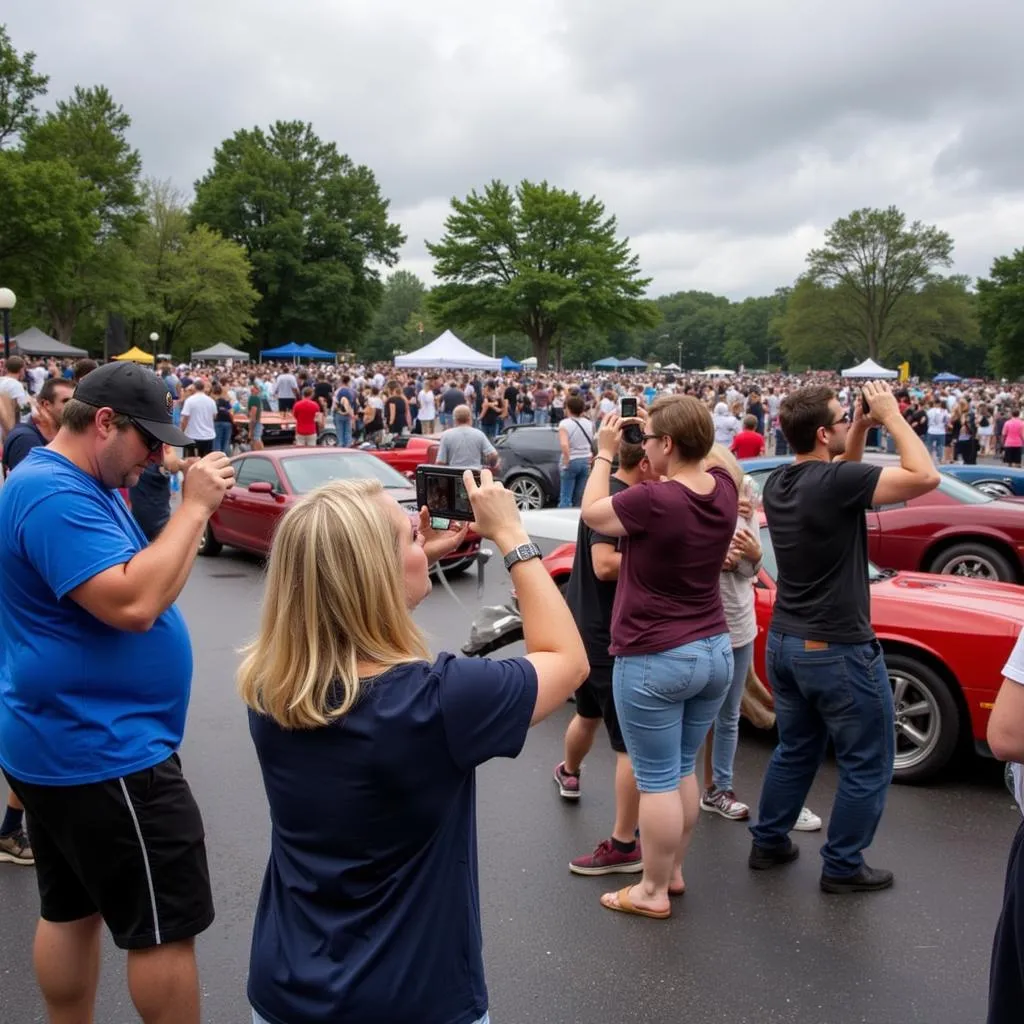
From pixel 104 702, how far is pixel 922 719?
419 cm

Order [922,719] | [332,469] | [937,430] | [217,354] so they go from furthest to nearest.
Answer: [217,354] → [937,430] → [332,469] → [922,719]

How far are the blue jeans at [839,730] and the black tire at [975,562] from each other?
5.91 meters

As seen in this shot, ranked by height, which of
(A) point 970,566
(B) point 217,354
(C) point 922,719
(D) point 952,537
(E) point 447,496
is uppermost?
(B) point 217,354

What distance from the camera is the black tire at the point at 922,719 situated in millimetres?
4859

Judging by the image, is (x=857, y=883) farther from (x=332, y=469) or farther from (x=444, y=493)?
(x=332, y=469)

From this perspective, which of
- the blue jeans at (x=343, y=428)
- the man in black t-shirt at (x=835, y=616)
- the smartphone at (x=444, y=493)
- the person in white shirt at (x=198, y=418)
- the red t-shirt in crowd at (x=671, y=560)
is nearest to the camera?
the smartphone at (x=444, y=493)

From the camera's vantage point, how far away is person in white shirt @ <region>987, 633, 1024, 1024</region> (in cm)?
187

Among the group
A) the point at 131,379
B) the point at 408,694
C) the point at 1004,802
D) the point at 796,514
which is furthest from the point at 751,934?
the point at 131,379

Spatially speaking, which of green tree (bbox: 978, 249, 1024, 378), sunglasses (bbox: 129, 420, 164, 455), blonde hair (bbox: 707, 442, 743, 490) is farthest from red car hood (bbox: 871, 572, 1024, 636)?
green tree (bbox: 978, 249, 1024, 378)

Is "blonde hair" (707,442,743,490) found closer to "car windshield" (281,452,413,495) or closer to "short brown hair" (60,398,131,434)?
"short brown hair" (60,398,131,434)

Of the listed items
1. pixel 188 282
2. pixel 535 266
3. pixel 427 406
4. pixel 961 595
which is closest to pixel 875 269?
pixel 535 266

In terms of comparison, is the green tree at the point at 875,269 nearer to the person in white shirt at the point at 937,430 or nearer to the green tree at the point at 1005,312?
the green tree at the point at 1005,312

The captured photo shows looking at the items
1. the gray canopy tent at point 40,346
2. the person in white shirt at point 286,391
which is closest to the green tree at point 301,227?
the gray canopy tent at point 40,346

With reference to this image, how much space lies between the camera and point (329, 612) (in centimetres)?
173
